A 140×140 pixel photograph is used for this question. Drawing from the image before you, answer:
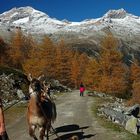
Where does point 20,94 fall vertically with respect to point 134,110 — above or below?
above

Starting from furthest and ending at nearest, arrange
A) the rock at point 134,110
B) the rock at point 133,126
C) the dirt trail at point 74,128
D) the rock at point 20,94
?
the rock at point 20,94 → the rock at point 134,110 → the rock at point 133,126 → the dirt trail at point 74,128

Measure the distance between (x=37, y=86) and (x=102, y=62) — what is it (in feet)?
163

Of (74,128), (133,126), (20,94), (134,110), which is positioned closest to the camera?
(133,126)

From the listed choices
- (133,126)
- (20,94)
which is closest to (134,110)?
(20,94)

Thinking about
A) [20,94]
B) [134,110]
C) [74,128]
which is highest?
[20,94]

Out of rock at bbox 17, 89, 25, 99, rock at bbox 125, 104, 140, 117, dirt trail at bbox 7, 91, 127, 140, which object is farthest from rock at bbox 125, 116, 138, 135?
rock at bbox 17, 89, 25, 99

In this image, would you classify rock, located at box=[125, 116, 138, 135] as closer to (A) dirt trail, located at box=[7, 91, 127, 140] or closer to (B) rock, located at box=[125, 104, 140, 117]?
(A) dirt trail, located at box=[7, 91, 127, 140]

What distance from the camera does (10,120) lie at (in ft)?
98.3

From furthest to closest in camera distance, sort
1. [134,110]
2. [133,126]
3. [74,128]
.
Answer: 1. [134,110]
2. [74,128]
3. [133,126]

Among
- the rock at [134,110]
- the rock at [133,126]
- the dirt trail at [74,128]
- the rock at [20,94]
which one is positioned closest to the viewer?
the dirt trail at [74,128]

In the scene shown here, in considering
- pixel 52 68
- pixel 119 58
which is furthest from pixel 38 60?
pixel 119 58

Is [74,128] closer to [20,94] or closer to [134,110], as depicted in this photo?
[134,110]

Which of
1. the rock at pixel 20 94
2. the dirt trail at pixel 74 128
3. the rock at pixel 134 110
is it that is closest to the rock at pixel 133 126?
the dirt trail at pixel 74 128

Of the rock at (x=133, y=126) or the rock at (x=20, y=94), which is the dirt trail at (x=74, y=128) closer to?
the rock at (x=133, y=126)
